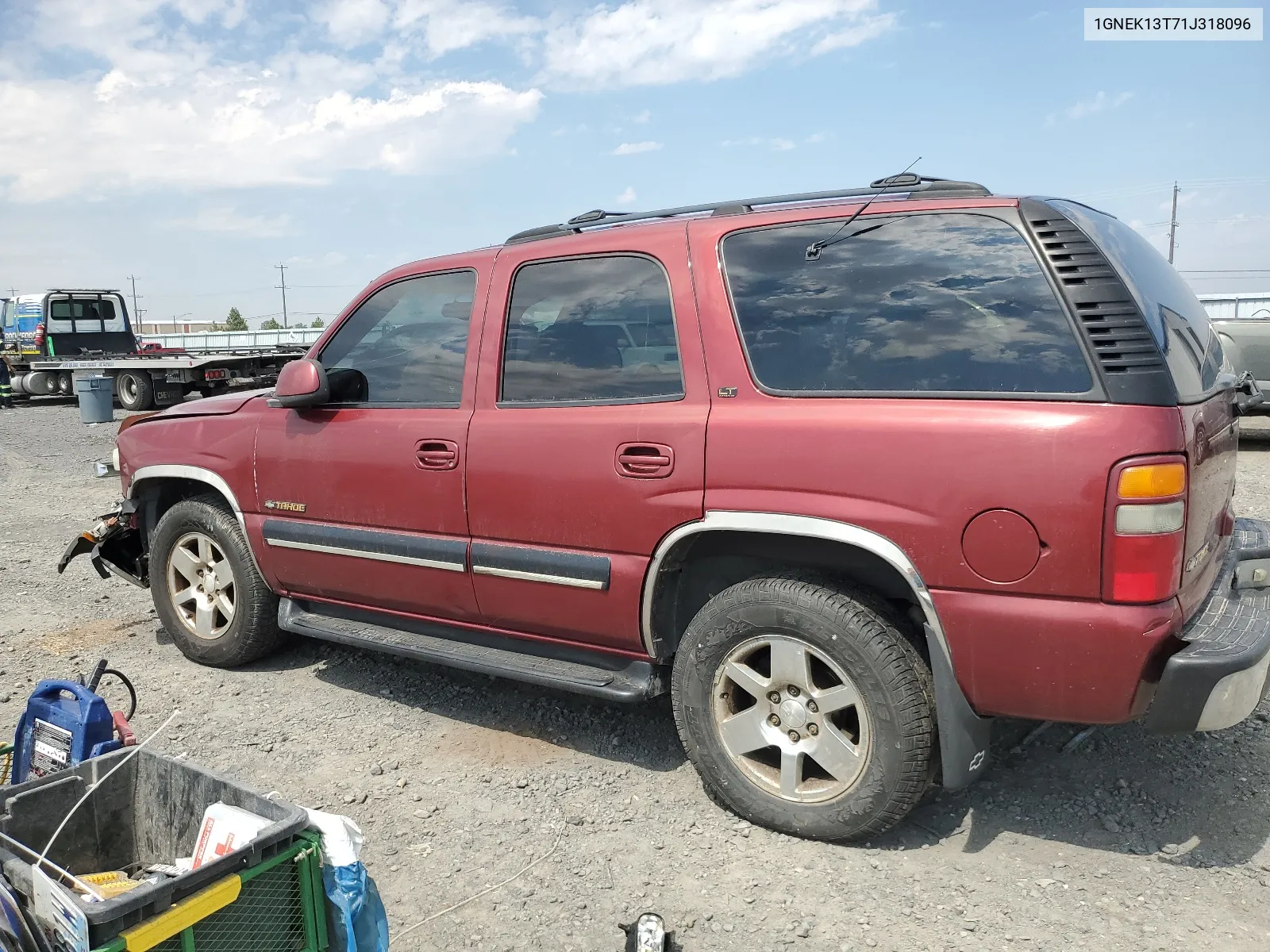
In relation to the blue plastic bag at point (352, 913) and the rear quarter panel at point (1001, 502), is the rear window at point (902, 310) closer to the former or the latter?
the rear quarter panel at point (1001, 502)

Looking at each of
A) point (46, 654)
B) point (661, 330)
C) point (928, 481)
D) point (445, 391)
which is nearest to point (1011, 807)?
Result: point (928, 481)

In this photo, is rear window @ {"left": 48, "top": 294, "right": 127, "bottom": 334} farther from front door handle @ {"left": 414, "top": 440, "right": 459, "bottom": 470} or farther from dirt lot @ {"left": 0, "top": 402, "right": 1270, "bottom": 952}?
front door handle @ {"left": 414, "top": 440, "right": 459, "bottom": 470}

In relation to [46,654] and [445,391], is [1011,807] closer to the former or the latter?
[445,391]

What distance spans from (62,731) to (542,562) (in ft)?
5.16

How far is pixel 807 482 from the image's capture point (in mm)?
2924

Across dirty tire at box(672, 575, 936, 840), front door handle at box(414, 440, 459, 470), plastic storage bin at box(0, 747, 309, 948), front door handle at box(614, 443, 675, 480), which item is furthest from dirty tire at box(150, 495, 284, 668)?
dirty tire at box(672, 575, 936, 840)

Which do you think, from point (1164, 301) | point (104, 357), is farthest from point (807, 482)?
point (104, 357)

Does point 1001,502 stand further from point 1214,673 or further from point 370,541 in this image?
point 370,541

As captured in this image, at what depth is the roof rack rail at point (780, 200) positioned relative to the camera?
3068 millimetres

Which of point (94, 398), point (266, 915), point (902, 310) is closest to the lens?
point (266, 915)

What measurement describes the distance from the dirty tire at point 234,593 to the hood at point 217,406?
43 cm

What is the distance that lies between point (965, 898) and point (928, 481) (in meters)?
1.20

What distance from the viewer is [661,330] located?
337 cm

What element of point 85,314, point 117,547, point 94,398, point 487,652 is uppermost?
point 85,314
